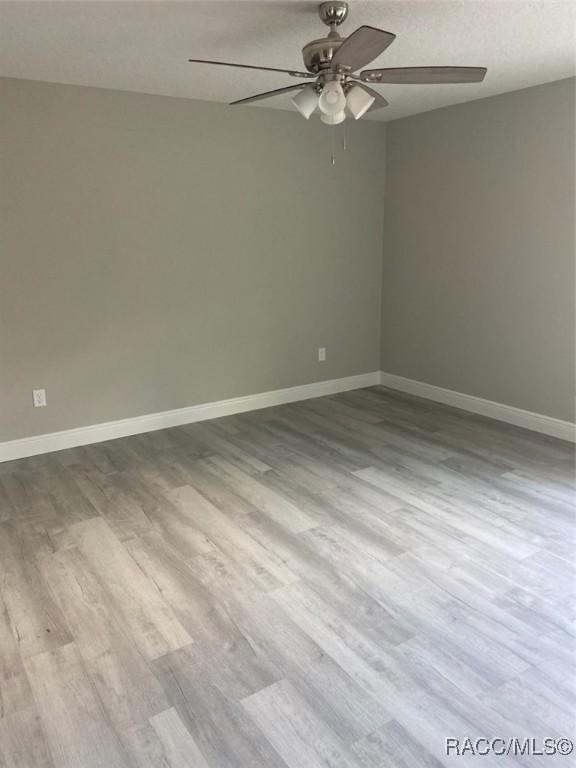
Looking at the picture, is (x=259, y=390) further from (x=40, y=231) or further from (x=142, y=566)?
(x=142, y=566)

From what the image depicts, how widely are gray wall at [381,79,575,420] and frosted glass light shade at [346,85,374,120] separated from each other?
1.95 meters

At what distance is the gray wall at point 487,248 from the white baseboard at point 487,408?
2.3 inches

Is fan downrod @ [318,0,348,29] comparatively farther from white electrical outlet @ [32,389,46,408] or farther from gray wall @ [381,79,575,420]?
white electrical outlet @ [32,389,46,408]

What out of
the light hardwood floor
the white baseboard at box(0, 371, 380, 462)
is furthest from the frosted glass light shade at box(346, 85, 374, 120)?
the white baseboard at box(0, 371, 380, 462)

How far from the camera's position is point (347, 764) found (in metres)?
1.52

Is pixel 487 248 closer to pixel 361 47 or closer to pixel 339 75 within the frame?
pixel 339 75

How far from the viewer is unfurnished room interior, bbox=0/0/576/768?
1774 millimetres

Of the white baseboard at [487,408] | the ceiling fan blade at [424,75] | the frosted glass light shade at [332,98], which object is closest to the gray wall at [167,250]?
the white baseboard at [487,408]

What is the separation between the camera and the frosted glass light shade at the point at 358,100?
2236mm

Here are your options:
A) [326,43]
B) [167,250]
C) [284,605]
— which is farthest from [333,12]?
[284,605]

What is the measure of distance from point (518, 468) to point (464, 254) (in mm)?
1773

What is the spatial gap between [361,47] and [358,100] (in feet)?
1.28

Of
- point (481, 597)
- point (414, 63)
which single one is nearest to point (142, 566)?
point (481, 597)

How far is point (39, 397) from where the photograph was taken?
3672 mm
